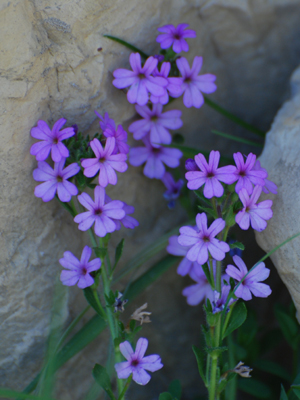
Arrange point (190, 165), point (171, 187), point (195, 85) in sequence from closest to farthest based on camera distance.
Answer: point (190, 165) → point (195, 85) → point (171, 187)

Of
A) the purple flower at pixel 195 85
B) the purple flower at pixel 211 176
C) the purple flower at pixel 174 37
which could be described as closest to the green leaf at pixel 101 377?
the purple flower at pixel 211 176

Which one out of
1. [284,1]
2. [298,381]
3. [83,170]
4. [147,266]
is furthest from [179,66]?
[298,381]

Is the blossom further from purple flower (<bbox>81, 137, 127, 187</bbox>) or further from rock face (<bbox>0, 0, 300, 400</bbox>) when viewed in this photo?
purple flower (<bbox>81, 137, 127, 187</bbox>)

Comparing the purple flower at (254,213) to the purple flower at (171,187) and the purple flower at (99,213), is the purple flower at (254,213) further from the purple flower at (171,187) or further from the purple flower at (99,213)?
the purple flower at (171,187)

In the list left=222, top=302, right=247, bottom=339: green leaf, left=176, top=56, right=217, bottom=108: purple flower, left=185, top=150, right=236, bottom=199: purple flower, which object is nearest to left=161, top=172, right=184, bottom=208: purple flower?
left=176, top=56, right=217, bottom=108: purple flower

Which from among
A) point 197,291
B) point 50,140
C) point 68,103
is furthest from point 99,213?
point 197,291

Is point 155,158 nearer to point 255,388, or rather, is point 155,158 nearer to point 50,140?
point 50,140
